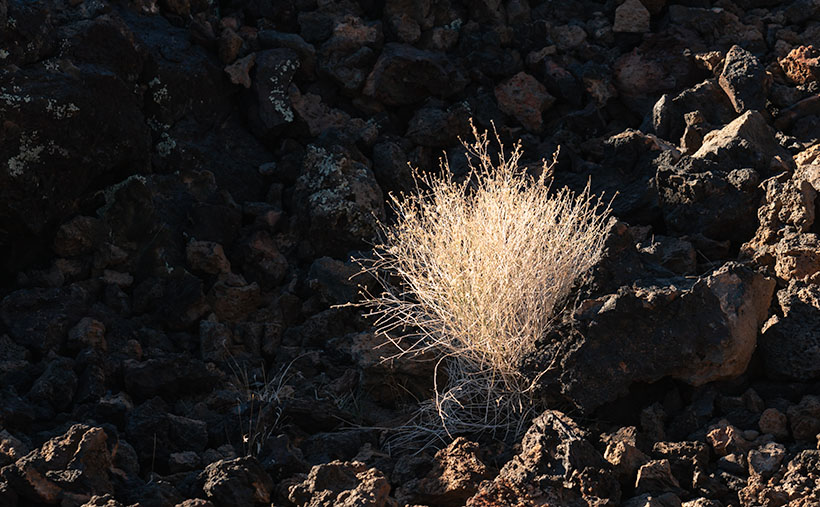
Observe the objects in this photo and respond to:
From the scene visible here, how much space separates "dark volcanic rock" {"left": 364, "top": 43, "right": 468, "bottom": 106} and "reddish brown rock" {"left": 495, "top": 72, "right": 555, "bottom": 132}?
13.9 inches

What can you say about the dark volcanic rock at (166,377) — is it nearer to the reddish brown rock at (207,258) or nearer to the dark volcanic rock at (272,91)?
the reddish brown rock at (207,258)

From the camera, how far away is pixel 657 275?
4215 millimetres

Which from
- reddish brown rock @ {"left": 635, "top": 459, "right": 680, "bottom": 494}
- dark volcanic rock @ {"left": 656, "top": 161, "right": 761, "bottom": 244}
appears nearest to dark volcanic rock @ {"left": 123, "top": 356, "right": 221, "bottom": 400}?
reddish brown rock @ {"left": 635, "top": 459, "right": 680, "bottom": 494}

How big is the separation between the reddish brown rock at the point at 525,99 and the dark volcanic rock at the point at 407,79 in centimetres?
35

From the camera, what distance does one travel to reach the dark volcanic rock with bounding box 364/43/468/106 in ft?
20.0

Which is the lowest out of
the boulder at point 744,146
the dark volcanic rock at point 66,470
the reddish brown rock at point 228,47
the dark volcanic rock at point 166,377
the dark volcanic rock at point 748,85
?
the dark volcanic rock at point 66,470

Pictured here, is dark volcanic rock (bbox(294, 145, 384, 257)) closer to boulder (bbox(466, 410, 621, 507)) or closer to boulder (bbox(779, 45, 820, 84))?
boulder (bbox(466, 410, 621, 507))

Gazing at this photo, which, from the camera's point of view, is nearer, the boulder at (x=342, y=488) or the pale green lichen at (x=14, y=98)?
the boulder at (x=342, y=488)

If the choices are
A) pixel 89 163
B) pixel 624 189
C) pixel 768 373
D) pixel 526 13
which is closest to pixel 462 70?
pixel 526 13

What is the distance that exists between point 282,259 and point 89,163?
43.4 inches

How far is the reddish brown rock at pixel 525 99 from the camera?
6102 mm

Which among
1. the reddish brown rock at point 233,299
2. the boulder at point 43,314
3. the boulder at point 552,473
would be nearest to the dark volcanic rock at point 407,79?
the reddish brown rock at point 233,299

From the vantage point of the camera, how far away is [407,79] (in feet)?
20.1

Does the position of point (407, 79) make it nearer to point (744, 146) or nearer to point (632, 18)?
point (632, 18)
